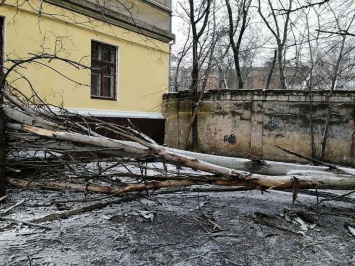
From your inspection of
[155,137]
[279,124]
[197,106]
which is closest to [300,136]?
[279,124]

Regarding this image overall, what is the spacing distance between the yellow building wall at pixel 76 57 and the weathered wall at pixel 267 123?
1137mm

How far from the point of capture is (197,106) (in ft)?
30.4

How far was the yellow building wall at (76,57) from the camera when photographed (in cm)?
656

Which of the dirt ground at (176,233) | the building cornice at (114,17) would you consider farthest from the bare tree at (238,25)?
the dirt ground at (176,233)

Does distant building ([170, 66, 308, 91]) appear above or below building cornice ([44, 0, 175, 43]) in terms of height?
above

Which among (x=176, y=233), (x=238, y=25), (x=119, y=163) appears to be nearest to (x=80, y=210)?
(x=119, y=163)

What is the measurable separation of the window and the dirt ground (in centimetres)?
444

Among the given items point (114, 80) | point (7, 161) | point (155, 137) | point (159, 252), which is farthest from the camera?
point (155, 137)

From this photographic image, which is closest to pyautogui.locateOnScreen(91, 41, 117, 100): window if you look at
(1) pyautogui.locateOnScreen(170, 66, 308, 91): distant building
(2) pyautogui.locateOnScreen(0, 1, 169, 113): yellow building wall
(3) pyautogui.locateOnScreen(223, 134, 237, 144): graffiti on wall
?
(2) pyautogui.locateOnScreen(0, 1, 169, 113): yellow building wall

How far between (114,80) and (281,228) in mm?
6447

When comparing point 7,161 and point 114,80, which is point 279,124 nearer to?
point 114,80

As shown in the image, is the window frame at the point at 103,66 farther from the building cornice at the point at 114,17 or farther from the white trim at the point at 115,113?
the building cornice at the point at 114,17

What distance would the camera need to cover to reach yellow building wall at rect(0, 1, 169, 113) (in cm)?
656

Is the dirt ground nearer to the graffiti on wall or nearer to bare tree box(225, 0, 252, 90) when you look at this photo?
the graffiti on wall
